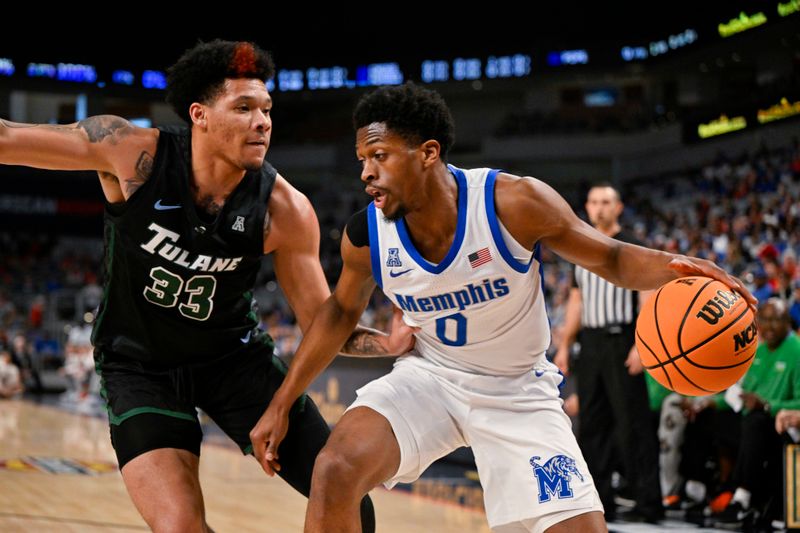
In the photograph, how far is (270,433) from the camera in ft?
11.4

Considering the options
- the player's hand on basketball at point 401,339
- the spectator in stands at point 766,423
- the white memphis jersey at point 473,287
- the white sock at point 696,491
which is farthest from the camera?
the white sock at point 696,491

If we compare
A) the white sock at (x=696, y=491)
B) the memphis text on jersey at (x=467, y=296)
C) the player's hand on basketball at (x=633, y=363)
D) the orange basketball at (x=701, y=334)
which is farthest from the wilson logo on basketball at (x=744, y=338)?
the white sock at (x=696, y=491)

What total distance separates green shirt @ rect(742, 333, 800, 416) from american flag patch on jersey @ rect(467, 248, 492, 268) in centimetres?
340

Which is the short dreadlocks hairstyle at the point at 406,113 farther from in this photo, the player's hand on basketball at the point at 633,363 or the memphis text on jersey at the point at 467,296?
the player's hand on basketball at the point at 633,363

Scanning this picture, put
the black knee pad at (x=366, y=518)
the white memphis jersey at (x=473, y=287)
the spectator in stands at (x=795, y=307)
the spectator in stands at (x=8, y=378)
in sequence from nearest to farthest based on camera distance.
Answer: the white memphis jersey at (x=473, y=287)
the black knee pad at (x=366, y=518)
the spectator in stands at (x=795, y=307)
the spectator in stands at (x=8, y=378)

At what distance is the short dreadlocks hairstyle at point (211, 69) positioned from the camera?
3559 millimetres

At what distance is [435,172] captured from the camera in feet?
11.6

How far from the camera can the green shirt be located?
6.05m

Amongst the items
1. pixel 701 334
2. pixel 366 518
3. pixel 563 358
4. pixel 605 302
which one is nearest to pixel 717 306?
pixel 701 334

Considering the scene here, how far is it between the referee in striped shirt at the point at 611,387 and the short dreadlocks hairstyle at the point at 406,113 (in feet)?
9.74

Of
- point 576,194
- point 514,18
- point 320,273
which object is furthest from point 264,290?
point 320,273

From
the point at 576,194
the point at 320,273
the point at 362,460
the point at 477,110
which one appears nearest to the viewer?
the point at 362,460

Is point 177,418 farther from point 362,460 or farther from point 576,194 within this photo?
point 576,194

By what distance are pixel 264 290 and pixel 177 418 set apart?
22254 mm
